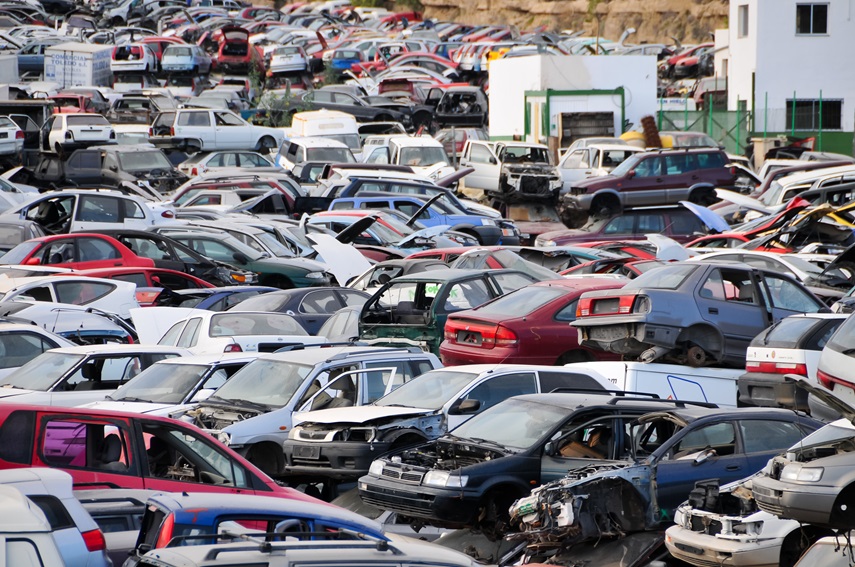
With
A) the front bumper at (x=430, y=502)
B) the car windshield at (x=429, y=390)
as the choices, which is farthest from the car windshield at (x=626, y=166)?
the front bumper at (x=430, y=502)

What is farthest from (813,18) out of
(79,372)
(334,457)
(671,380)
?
(334,457)

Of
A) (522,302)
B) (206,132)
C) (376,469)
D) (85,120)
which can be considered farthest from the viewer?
(206,132)

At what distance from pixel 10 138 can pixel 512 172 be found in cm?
1344

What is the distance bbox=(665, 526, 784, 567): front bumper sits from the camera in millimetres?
9398

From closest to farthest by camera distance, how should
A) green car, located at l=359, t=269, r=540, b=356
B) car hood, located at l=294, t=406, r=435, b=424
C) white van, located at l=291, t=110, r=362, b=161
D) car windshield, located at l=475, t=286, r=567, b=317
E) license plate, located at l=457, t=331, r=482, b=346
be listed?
car hood, located at l=294, t=406, r=435, b=424, license plate, located at l=457, t=331, r=482, b=346, car windshield, located at l=475, t=286, r=567, b=317, green car, located at l=359, t=269, r=540, b=356, white van, located at l=291, t=110, r=362, b=161

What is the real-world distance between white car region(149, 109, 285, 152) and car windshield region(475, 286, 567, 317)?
24.6m

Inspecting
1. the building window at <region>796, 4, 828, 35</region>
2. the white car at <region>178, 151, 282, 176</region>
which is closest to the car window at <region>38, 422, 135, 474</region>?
the white car at <region>178, 151, 282, 176</region>

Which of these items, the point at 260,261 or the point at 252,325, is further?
the point at 260,261

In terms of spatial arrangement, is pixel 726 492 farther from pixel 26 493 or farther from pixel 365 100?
pixel 365 100

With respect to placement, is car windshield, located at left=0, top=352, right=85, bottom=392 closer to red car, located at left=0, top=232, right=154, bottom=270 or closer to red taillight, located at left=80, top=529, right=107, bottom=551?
red car, located at left=0, top=232, right=154, bottom=270

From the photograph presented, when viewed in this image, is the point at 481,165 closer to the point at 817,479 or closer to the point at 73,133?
the point at 73,133

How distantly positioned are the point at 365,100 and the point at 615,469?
40.7 metres

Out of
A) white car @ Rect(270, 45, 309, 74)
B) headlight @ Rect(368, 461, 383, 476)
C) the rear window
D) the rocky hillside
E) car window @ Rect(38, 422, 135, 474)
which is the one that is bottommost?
headlight @ Rect(368, 461, 383, 476)

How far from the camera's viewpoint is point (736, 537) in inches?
373
